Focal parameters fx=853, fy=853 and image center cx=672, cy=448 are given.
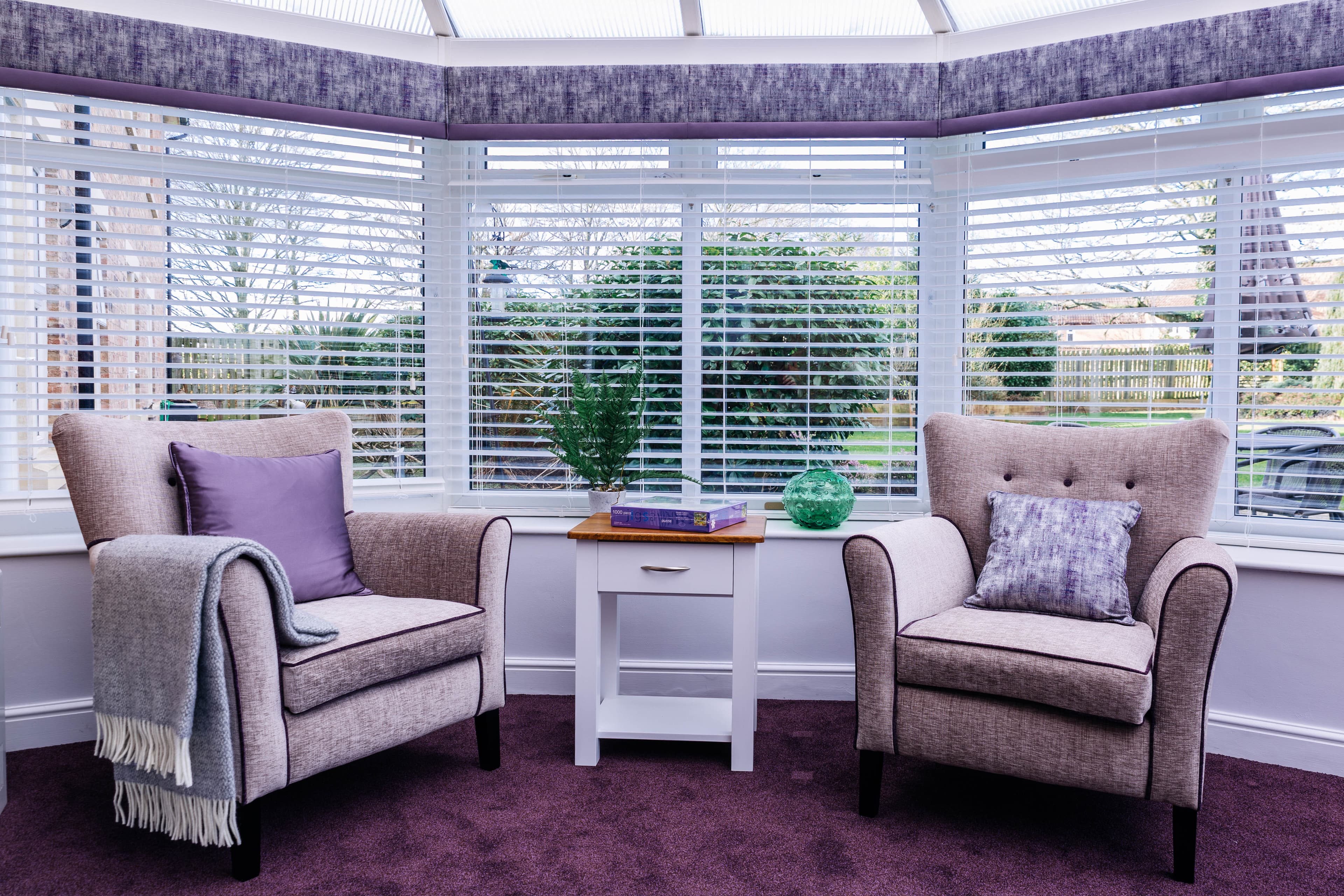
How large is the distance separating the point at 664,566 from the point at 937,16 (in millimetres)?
2093

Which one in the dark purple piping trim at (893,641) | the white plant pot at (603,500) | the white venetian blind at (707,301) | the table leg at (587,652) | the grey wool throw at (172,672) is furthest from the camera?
the white venetian blind at (707,301)

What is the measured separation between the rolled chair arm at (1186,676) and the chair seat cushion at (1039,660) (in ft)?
0.14

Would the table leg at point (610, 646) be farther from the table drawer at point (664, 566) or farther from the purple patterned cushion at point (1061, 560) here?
the purple patterned cushion at point (1061, 560)

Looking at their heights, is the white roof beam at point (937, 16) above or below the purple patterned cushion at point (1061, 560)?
above

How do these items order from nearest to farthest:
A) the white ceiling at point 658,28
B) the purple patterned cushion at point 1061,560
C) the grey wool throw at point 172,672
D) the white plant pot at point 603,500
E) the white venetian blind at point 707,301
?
the grey wool throw at point 172,672 < the purple patterned cushion at point 1061,560 < the white plant pot at point 603,500 < the white ceiling at point 658,28 < the white venetian blind at point 707,301

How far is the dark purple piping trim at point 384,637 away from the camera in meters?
1.77

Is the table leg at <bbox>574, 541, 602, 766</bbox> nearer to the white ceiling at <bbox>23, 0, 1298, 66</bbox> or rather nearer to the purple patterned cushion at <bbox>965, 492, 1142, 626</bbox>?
the purple patterned cushion at <bbox>965, 492, 1142, 626</bbox>

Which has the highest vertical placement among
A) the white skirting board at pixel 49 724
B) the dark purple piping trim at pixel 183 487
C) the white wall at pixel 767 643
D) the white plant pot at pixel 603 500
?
the dark purple piping trim at pixel 183 487

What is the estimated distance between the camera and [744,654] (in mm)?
2309

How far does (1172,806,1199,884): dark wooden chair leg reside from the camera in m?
1.74

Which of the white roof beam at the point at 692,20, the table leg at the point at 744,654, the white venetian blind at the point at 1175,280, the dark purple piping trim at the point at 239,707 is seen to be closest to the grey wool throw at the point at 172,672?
the dark purple piping trim at the point at 239,707

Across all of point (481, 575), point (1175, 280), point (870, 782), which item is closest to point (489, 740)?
point (481, 575)

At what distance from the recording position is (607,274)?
10.0ft

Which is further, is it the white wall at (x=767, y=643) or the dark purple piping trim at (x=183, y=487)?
the white wall at (x=767, y=643)
